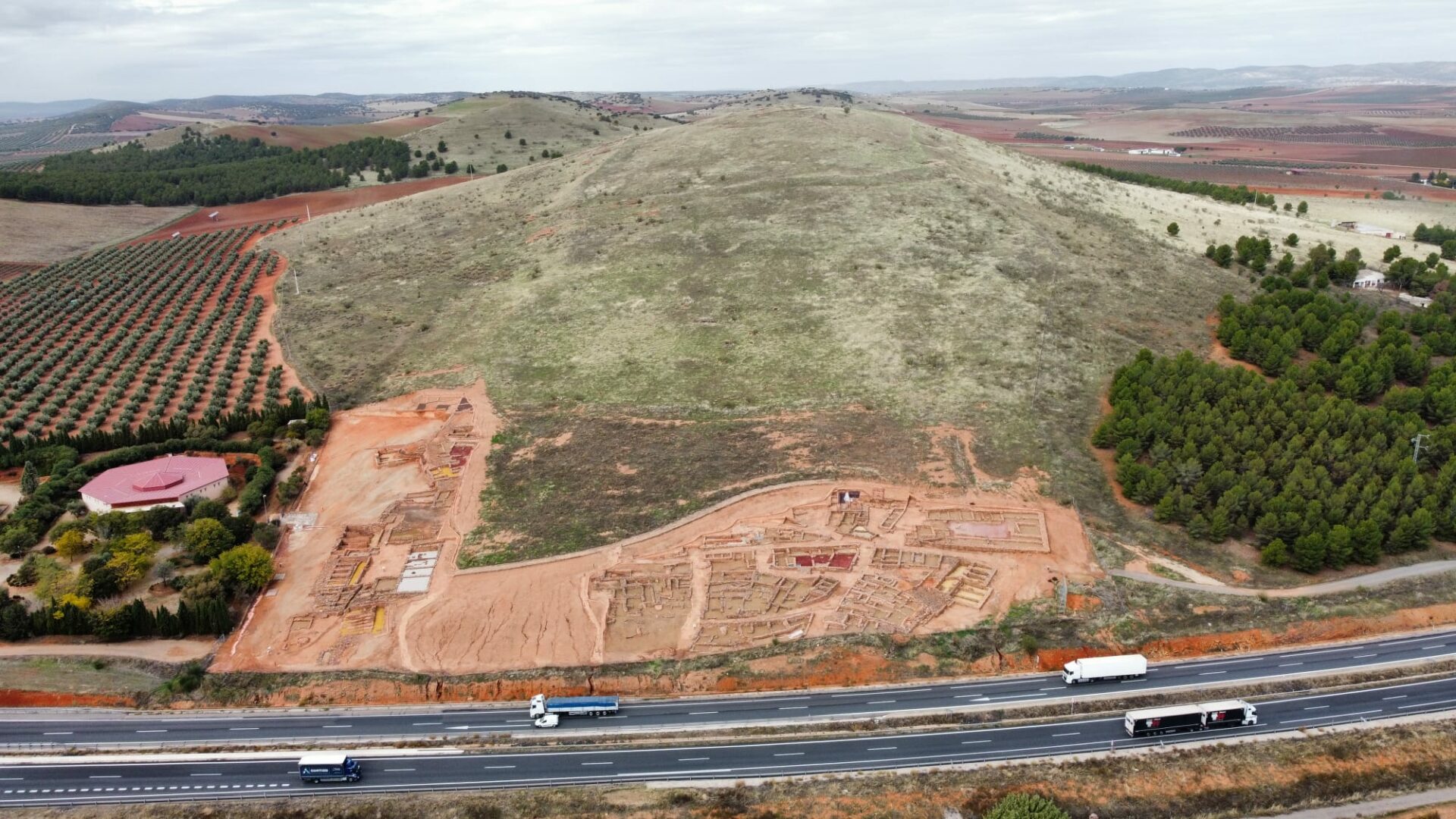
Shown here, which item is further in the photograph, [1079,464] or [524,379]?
[524,379]

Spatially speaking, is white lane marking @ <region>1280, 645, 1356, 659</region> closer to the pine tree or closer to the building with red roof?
the building with red roof

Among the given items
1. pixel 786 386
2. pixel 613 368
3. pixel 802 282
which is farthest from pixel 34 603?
pixel 802 282

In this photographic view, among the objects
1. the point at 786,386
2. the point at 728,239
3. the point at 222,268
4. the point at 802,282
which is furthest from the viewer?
the point at 222,268

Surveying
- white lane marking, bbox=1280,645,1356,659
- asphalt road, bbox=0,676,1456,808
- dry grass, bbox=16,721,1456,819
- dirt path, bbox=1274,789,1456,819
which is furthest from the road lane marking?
white lane marking, bbox=1280,645,1356,659

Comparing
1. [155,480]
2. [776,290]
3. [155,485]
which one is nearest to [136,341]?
[155,480]

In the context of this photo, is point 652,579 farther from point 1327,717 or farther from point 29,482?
point 29,482

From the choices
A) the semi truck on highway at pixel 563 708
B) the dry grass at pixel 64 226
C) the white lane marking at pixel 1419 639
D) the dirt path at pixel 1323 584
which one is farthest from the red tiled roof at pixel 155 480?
the dry grass at pixel 64 226

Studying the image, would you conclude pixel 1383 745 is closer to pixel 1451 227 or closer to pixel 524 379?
pixel 524 379
